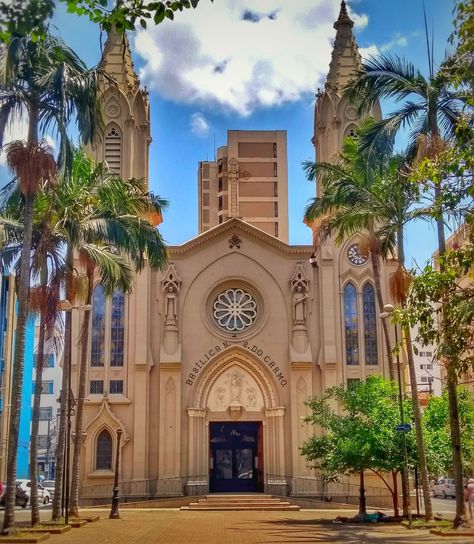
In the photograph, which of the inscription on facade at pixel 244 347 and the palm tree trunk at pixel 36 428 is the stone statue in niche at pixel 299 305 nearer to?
the inscription on facade at pixel 244 347

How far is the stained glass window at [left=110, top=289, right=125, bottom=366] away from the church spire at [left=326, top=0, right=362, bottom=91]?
1619 cm

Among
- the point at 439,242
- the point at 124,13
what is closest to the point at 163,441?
the point at 439,242

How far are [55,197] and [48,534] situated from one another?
982cm

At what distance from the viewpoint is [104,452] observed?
4006 cm

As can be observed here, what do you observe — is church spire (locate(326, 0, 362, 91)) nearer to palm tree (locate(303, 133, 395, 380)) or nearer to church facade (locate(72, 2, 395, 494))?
church facade (locate(72, 2, 395, 494))

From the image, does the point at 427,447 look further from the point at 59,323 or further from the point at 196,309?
the point at 196,309

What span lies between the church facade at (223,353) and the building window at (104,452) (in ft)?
0.16

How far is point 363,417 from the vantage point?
32.4m

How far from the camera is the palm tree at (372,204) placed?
2597cm

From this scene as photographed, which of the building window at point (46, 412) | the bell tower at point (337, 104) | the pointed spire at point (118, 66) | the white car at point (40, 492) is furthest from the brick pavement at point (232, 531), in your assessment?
the building window at point (46, 412)

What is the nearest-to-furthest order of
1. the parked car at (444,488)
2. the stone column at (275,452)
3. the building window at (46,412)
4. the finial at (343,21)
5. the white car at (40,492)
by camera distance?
→ the stone column at (275,452) → the white car at (40,492) → the finial at (343,21) → the parked car at (444,488) → the building window at (46,412)

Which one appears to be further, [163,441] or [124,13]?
[163,441]

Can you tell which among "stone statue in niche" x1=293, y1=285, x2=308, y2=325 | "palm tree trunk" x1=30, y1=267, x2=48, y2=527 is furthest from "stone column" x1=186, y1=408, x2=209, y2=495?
"palm tree trunk" x1=30, y1=267, x2=48, y2=527

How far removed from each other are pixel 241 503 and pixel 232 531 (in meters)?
13.2
